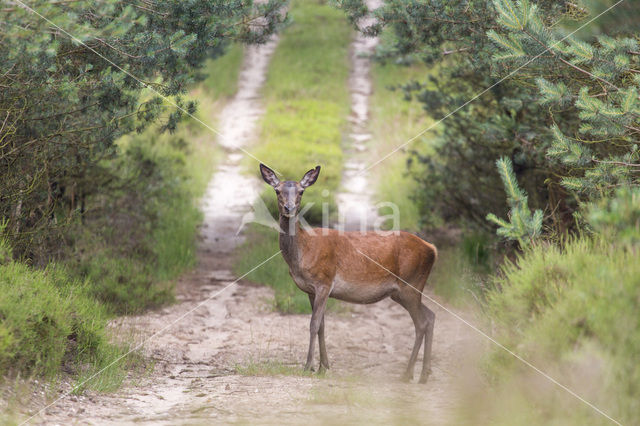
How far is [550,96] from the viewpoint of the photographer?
6.70 m

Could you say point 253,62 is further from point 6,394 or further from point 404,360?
point 6,394

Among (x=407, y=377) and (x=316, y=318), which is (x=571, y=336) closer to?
(x=407, y=377)

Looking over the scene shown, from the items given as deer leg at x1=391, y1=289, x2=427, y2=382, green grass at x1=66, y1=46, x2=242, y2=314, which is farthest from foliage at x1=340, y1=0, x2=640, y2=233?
green grass at x1=66, y1=46, x2=242, y2=314

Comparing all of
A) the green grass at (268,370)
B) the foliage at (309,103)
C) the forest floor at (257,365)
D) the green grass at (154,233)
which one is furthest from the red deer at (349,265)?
the foliage at (309,103)

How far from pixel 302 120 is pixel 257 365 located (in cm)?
1501

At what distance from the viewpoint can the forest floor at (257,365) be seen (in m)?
6.23

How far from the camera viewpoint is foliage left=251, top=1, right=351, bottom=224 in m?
17.8

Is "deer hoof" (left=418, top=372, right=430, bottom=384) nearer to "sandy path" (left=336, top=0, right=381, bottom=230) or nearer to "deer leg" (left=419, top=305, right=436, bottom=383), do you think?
"deer leg" (left=419, top=305, right=436, bottom=383)

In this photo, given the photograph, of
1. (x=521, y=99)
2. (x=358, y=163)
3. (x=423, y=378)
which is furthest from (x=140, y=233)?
(x=358, y=163)

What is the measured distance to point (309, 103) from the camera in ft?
79.6

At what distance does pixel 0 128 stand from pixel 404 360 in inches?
220

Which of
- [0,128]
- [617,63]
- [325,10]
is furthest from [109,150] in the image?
[325,10]

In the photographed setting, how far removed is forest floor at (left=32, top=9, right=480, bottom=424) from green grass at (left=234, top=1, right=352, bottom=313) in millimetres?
461

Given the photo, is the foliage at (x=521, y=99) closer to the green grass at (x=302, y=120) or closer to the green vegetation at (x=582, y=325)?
the green vegetation at (x=582, y=325)
